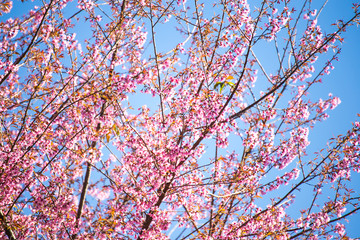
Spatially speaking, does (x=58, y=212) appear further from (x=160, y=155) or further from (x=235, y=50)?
(x=235, y=50)

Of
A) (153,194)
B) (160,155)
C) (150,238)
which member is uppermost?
(160,155)

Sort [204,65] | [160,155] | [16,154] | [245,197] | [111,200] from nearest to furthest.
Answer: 1. [16,154]
2. [160,155]
3. [204,65]
4. [245,197]
5. [111,200]

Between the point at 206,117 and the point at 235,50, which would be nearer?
the point at 206,117

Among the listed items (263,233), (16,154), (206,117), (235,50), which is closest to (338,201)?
(263,233)

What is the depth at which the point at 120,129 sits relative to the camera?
4.93 metres

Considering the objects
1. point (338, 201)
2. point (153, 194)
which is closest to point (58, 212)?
point (153, 194)

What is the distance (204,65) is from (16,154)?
3.36 meters

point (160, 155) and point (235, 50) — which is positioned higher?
point (235, 50)

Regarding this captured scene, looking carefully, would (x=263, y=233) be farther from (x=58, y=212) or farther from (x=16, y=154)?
(x=16, y=154)

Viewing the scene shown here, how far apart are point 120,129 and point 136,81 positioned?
849 millimetres

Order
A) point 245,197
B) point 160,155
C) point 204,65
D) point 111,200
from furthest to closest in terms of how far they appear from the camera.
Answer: point 111,200
point 245,197
point 204,65
point 160,155

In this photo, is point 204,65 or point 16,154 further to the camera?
point 204,65

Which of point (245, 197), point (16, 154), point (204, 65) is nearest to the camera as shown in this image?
point (16, 154)

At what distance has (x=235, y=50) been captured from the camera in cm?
502
